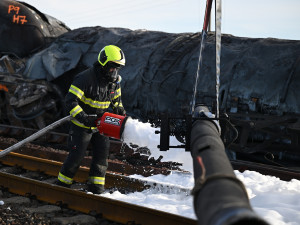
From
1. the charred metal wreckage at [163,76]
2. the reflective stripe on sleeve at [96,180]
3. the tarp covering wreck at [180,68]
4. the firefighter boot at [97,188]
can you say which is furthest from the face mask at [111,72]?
the tarp covering wreck at [180,68]

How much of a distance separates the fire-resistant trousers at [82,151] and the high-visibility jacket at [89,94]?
0.55 feet

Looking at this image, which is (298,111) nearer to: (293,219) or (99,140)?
(293,219)

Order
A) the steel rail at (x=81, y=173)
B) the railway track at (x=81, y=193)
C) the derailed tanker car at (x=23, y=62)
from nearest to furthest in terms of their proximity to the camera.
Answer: the railway track at (x=81, y=193) → the steel rail at (x=81, y=173) → the derailed tanker car at (x=23, y=62)

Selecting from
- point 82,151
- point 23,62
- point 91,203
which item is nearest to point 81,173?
point 82,151

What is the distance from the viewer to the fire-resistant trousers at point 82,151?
572 cm

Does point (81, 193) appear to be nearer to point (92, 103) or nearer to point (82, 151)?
point (82, 151)

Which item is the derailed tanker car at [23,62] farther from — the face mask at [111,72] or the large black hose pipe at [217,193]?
the large black hose pipe at [217,193]

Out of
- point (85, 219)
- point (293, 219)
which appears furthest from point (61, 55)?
point (293, 219)

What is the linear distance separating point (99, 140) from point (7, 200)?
1.58m

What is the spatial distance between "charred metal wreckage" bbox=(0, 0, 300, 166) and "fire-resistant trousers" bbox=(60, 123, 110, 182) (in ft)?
7.38

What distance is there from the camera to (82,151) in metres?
5.78

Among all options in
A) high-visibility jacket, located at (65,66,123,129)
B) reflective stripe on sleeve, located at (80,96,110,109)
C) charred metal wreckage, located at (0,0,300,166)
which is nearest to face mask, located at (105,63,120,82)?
high-visibility jacket, located at (65,66,123,129)

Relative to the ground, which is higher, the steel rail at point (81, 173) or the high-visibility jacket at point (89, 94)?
the high-visibility jacket at point (89, 94)

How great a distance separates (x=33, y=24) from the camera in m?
14.0
